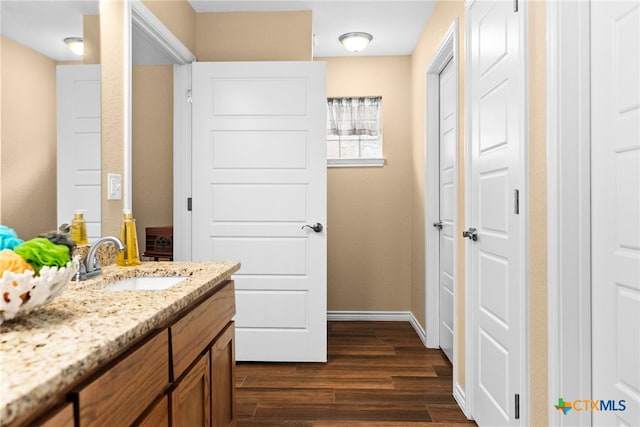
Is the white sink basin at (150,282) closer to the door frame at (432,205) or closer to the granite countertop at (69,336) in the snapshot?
the granite countertop at (69,336)

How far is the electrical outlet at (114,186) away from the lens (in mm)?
2088

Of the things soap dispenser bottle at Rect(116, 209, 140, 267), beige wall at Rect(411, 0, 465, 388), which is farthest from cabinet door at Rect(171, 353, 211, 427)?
beige wall at Rect(411, 0, 465, 388)

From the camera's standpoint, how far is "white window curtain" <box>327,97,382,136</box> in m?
4.27

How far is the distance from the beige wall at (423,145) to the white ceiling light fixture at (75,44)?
1.87 meters

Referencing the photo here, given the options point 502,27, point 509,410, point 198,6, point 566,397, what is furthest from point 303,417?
point 198,6

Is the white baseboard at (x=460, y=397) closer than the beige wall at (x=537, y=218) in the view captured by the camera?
No

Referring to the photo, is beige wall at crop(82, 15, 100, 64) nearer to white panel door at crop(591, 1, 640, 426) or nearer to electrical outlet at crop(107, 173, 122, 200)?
electrical outlet at crop(107, 173, 122, 200)

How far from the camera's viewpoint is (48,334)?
Answer: 0.85 metres

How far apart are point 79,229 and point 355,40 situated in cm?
269

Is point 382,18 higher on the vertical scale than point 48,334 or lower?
higher

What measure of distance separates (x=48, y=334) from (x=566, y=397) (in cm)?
146

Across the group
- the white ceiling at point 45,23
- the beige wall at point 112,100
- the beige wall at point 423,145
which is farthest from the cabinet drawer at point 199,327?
the beige wall at point 423,145

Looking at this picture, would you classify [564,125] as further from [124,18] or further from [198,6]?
[198,6]

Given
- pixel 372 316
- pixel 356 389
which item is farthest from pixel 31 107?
pixel 372 316
